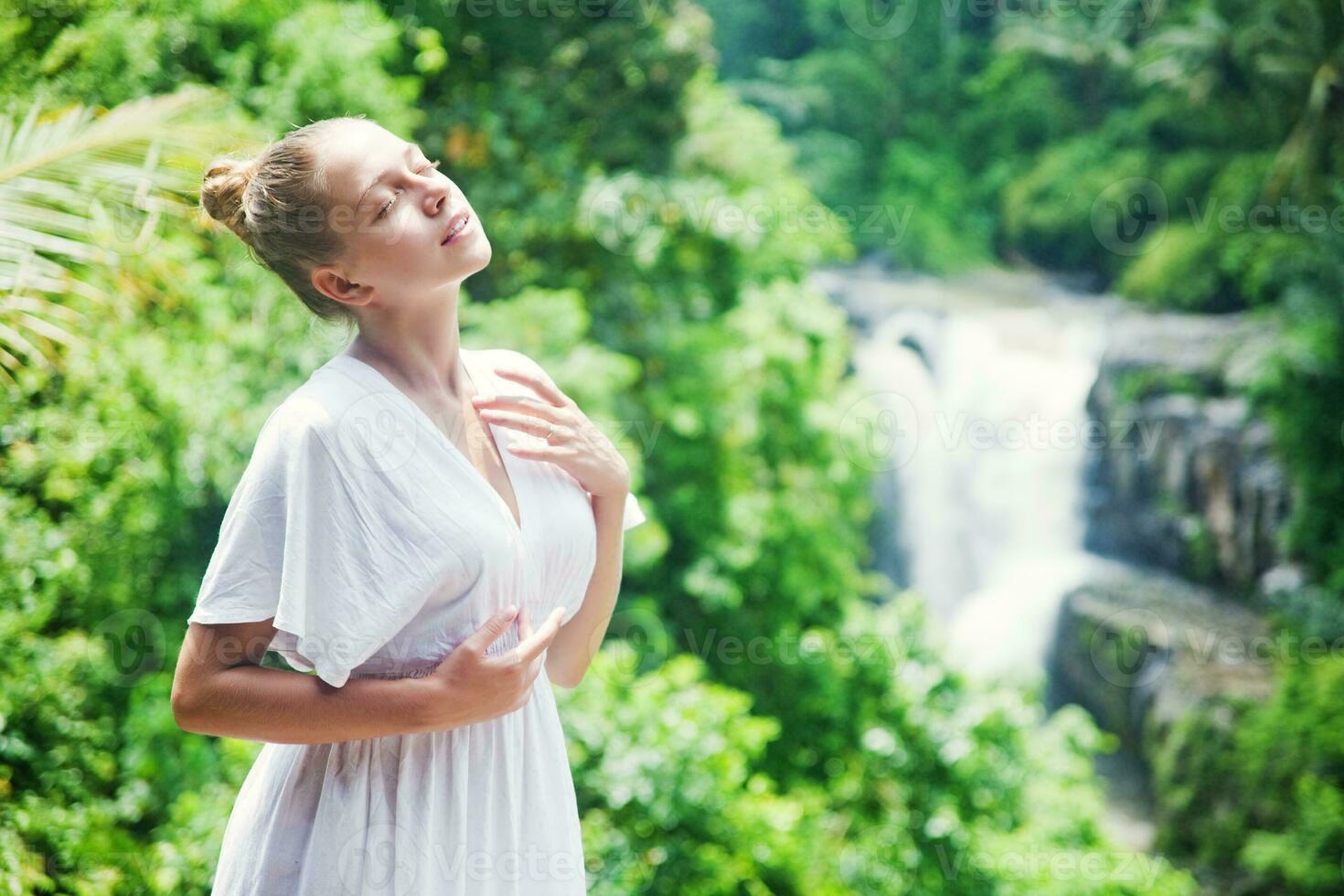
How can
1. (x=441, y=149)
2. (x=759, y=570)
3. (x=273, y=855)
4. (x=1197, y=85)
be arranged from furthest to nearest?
(x=1197, y=85) < (x=759, y=570) < (x=441, y=149) < (x=273, y=855)

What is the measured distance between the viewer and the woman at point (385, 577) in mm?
1210

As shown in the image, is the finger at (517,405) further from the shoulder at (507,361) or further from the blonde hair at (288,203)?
the blonde hair at (288,203)

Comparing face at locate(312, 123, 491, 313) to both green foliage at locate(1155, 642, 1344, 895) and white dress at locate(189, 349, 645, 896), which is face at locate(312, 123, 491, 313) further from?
green foliage at locate(1155, 642, 1344, 895)

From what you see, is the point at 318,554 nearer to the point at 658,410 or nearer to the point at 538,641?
the point at 538,641

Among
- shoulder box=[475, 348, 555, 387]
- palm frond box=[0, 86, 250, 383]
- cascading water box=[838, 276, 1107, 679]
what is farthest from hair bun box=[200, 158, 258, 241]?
cascading water box=[838, 276, 1107, 679]

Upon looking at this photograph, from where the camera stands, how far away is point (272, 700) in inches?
47.2

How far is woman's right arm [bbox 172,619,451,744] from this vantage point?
3.93 feet

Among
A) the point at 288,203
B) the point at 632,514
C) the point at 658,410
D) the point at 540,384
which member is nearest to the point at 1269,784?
the point at 658,410

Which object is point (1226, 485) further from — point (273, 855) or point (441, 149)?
point (273, 855)

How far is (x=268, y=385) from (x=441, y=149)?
3.04 m

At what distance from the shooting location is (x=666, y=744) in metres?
4.14

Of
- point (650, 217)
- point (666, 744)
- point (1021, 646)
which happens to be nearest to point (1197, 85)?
point (1021, 646)

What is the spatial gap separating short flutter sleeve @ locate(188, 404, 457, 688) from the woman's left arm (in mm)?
304

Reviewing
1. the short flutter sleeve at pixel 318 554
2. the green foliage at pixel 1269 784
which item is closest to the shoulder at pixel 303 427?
the short flutter sleeve at pixel 318 554
